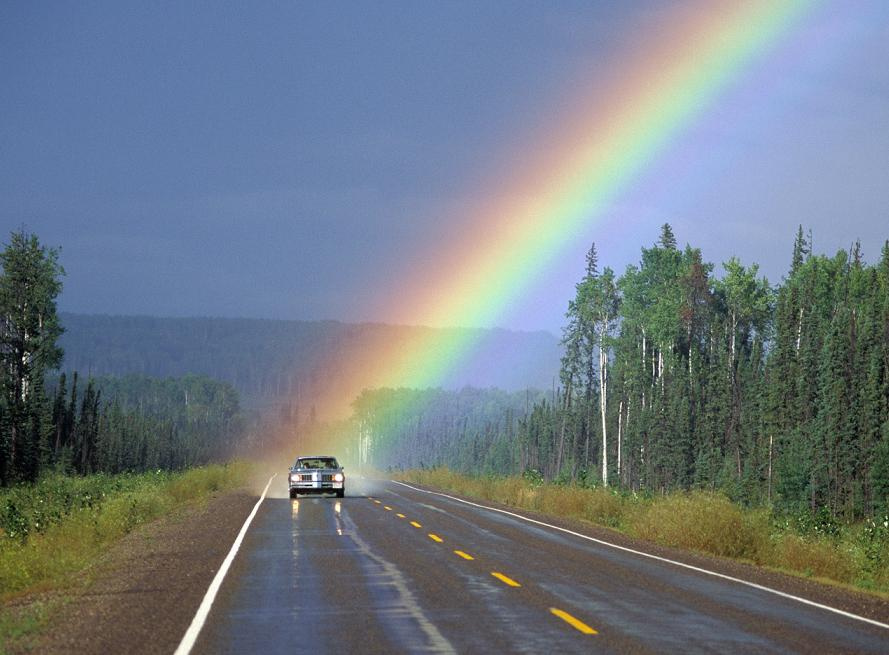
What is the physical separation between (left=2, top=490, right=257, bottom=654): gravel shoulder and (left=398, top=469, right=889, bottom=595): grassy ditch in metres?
10.5

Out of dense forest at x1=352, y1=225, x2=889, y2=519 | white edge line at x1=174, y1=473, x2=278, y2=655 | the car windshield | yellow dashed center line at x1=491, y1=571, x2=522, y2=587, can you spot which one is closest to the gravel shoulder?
white edge line at x1=174, y1=473, x2=278, y2=655

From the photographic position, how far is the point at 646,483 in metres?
98.8

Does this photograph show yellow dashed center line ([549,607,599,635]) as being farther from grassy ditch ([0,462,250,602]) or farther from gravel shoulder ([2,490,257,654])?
grassy ditch ([0,462,250,602])

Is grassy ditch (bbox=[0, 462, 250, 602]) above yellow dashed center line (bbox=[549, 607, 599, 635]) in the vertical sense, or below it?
below

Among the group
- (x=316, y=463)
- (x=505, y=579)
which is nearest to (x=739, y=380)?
(x=316, y=463)

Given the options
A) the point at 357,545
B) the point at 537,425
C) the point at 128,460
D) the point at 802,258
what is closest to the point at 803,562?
the point at 357,545

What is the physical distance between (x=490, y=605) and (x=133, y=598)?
482 centimetres

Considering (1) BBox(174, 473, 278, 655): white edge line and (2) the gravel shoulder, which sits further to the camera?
(2) the gravel shoulder

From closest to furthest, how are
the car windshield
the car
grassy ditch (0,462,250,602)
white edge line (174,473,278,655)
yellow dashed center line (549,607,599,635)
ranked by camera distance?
1. white edge line (174,473,278,655)
2. yellow dashed center line (549,607,599,635)
3. grassy ditch (0,462,250,602)
4. the car
5. the car windshield

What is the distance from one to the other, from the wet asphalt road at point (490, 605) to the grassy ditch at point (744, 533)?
2671mm

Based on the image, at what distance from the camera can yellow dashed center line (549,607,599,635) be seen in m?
12.7

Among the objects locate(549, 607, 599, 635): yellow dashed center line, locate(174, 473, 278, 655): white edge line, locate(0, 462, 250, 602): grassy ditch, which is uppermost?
locate(549, 607, 599, 635): yellow dashed center line

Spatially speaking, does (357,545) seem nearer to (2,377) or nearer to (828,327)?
(2,377)

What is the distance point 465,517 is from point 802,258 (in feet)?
294
